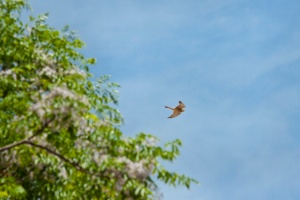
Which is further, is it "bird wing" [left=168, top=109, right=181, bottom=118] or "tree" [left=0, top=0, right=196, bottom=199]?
"bird wing" [left=168, top=109, right=181, bottom=118]

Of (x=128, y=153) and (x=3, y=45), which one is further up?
(x=3, y=45)

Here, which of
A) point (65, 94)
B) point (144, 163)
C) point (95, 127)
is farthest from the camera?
point (95, 127)

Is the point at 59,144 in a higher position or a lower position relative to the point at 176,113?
lower

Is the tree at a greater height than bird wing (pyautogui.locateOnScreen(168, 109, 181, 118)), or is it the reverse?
bird wing (pyautogui.locateOnScreen(168, 109, 181, 118))

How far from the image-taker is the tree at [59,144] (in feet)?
49.3

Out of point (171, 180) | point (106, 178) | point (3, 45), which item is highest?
point (3, 45)

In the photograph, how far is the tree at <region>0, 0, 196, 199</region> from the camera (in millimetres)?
15016

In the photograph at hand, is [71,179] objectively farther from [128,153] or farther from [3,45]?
[3,45]

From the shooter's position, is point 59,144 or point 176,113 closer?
point 59,144

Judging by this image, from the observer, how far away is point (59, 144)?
16500 mm

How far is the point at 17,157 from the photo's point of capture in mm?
17375

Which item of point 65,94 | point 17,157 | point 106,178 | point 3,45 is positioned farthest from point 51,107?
point 3,45

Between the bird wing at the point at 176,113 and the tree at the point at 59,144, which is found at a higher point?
the bird wing at the point at 176,113

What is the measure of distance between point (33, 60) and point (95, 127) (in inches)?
186
